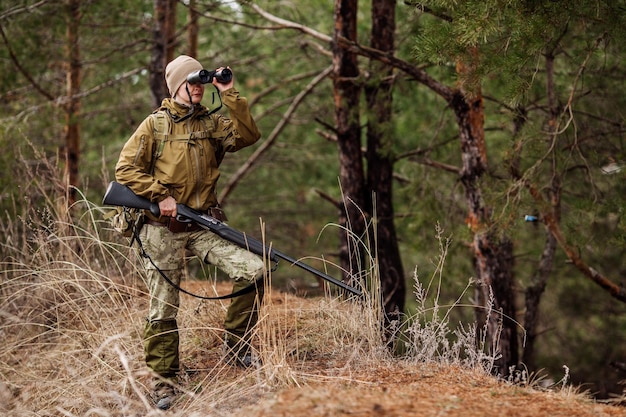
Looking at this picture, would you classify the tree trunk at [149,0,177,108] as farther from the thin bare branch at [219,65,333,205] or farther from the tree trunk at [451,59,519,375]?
the tree trunk at [451,59,519,375]

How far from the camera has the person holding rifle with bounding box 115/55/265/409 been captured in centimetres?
463

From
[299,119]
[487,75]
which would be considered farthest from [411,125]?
[487,75]

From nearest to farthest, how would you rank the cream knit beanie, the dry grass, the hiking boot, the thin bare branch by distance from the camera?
the dry grass < the hiking boot < the cream knit beanie < the thin bare branch

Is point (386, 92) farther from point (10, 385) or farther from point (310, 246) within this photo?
point (310, 246)

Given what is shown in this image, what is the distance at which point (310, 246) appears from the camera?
659 inches

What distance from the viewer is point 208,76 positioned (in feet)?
15.0

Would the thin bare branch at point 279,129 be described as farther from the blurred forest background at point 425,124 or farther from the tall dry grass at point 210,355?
the tall dry grass at point 210,355

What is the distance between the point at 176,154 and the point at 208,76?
0.52 metres

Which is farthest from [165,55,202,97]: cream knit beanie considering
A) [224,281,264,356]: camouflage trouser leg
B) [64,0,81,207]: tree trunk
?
[64,0,81,207]: tree trunk

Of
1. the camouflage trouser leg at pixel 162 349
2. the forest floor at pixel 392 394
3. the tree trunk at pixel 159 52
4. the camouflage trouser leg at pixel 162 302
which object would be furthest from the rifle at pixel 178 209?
the tree trunk at pixel 159 52

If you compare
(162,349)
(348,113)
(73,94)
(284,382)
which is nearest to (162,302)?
(162,349)

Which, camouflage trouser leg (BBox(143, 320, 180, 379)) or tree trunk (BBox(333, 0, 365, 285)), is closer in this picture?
camouflage trouser leg (BBox(143, 320, 180, 379))

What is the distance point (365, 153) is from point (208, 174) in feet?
15.2

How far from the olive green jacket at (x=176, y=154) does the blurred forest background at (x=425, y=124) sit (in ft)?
4.82
